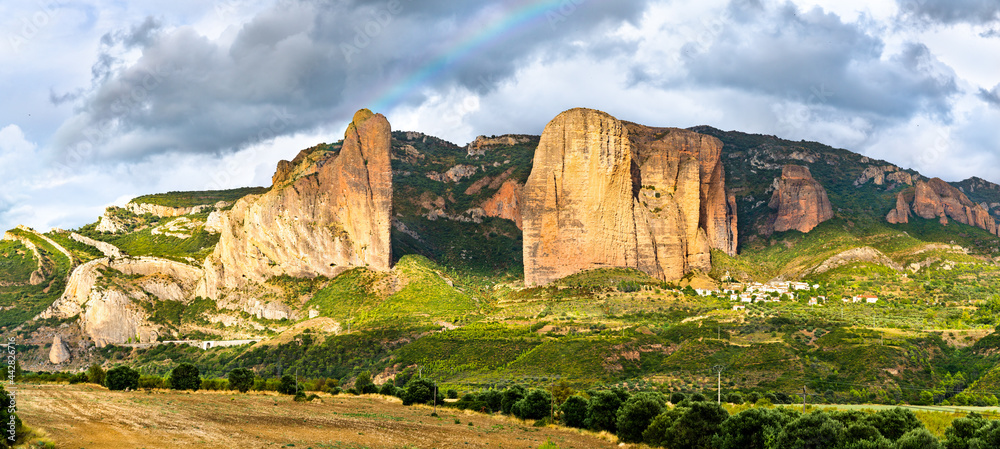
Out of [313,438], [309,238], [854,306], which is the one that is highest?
[309,238]

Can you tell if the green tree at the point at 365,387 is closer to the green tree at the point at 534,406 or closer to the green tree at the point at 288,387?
the green tree at the point at 288,387

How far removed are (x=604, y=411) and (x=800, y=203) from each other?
137m

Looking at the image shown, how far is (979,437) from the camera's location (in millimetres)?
34781

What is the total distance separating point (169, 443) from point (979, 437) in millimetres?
38172

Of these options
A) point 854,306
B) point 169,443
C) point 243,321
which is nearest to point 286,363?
point 243,321

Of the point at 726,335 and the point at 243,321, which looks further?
the point at 243,321

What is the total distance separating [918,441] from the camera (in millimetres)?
34625

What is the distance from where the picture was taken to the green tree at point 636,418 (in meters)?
50.4

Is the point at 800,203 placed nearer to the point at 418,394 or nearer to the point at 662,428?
the point at 418,394

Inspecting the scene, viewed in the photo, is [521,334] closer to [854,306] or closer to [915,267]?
[854,306]

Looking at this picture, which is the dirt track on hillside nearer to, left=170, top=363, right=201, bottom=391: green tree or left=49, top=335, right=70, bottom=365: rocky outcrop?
left=170, top=363, right=201, bottom=391: green tree

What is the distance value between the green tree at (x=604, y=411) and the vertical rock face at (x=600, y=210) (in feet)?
259

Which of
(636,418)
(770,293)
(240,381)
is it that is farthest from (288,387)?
(770,293)

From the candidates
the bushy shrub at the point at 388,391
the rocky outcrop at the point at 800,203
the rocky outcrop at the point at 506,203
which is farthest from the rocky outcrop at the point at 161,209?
the rocky outcrop at the point at 800,203
